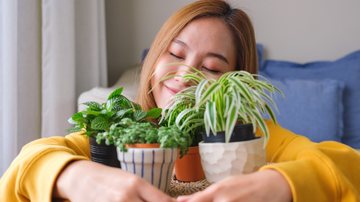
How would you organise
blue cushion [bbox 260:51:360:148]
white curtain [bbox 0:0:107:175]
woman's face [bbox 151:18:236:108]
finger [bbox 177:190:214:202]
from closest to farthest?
finger [bbox 177:190:214:202], woman's face [bbox 151:18:236:108], white curtain [bbox 0:0:107:175], blue cushion [bbox 260:51:360:148]

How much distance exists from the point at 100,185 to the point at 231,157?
19 centimetres

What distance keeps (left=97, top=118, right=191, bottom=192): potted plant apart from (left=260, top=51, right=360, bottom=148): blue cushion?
164 centimetres

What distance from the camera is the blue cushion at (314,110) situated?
1.86 meters

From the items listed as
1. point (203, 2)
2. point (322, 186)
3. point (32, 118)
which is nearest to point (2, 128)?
point (32, 118)

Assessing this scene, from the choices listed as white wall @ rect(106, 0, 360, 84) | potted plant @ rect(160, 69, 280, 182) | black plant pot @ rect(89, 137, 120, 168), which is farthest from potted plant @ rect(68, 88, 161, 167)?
white wall @ rect(106, 0, 360, 84)

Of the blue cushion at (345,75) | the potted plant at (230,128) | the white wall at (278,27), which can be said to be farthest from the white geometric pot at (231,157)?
the white wall at (278,27)

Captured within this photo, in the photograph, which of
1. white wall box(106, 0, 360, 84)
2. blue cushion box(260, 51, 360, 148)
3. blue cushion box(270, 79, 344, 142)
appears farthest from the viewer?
white wall box(106, 0, 360, 84)

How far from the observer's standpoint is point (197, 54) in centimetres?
84

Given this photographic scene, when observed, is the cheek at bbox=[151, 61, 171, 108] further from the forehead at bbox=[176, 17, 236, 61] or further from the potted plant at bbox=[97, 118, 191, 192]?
the potted plant at bbox=[97, 118, 191, 192]

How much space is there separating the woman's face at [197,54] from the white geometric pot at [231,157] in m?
0.26

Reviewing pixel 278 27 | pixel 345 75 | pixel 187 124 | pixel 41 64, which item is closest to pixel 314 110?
pixel 345 75

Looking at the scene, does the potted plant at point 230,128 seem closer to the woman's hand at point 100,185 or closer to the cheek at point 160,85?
the woman's hand at point 100,185

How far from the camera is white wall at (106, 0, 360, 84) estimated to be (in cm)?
229

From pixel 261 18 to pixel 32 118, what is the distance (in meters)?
1.43
